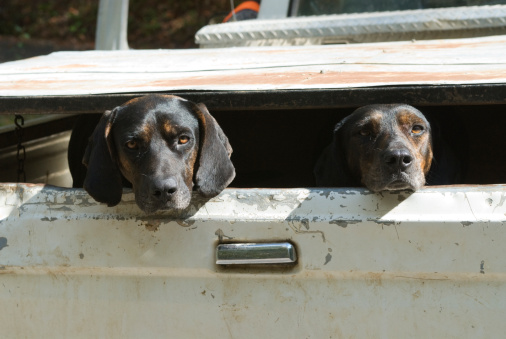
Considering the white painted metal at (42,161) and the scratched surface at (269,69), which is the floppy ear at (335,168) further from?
the white painted metal at (42,161)

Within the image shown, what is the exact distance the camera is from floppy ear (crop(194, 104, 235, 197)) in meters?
2.95

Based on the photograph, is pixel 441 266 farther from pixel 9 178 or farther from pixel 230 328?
pixel 9 178

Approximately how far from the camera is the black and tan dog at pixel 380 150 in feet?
10.4

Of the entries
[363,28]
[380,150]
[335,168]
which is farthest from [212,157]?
[363,28]

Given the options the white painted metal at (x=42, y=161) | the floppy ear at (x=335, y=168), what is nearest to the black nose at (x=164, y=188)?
the floppy ear at (x=335, y=168)

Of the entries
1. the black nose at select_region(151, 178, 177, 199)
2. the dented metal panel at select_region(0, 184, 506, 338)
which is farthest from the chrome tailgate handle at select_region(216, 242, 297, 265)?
the black nose at select_region(151, 178, 177, 199)

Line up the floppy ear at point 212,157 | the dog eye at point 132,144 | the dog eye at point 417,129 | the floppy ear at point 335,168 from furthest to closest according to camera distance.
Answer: the floppy ear at point 335,168 → the dog eye at point 417,129 → the dog eye at point 132,144 → the floppy ear at point 212,157

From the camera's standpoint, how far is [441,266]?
2.43 meters

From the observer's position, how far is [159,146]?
10.4ft

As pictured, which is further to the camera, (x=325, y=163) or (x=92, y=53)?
(x=92, y=53)

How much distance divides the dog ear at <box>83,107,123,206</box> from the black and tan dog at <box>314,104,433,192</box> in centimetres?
99

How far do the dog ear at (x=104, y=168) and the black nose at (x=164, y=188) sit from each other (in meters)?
0.12

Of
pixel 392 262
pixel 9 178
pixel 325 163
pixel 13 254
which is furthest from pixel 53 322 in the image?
pixel 9 178

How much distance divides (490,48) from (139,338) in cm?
224
